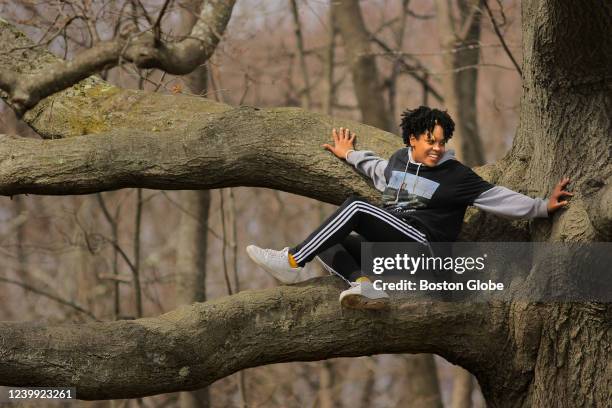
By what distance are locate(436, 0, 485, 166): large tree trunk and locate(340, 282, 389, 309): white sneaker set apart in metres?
5.34

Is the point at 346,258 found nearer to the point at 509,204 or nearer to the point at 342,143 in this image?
the point at 342,143

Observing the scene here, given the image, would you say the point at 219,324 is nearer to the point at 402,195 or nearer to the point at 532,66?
the point at 402,195

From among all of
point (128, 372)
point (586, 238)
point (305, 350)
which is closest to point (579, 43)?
point (586, 238)

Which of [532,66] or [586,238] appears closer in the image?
[586,238]

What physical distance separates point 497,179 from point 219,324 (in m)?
1.77

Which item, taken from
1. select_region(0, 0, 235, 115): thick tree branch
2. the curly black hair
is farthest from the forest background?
the curly black hair

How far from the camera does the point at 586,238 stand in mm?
5004

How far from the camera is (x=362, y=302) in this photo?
5.19 metres

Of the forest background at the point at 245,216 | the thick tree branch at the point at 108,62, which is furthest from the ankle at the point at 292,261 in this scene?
the forest background at the point at 245,216

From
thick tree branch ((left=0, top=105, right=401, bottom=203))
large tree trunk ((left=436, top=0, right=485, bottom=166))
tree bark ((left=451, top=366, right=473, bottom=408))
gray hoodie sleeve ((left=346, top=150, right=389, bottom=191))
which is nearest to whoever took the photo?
thick tree branch ((left=0, top=105, right=401, bottom=203))

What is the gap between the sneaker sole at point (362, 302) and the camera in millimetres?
5164

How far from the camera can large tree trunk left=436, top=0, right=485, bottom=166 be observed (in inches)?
422

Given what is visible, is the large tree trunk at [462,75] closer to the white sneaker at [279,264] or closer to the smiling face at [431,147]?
the smiling face at [431,147]

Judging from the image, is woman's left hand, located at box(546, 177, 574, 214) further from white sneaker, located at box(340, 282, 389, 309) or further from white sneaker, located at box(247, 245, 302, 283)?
white sneaker, located at box(247, 245, 302, 283)
